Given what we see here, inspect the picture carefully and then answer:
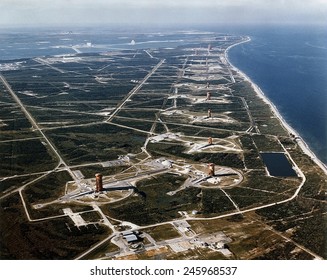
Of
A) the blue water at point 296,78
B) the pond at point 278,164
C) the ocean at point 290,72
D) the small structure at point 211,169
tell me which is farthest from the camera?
the ocean at point 290,72

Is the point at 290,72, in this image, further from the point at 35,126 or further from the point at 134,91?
the point at 35,126

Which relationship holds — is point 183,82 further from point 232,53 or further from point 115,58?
point 232,53

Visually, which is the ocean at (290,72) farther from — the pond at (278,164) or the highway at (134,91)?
the highway at (134,91)

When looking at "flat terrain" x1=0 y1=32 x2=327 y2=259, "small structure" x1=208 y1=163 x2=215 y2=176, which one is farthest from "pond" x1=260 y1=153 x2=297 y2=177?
"small structure" x1=208 y1=163 x2=215 y2=176

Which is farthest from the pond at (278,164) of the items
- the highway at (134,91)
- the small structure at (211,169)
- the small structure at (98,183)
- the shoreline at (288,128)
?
the highway at (134,91)

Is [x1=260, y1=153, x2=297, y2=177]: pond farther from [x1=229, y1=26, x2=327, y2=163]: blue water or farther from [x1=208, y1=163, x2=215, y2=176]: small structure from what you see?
→ [x1=208, y1=163, x2=215, y2=176]: small structure
